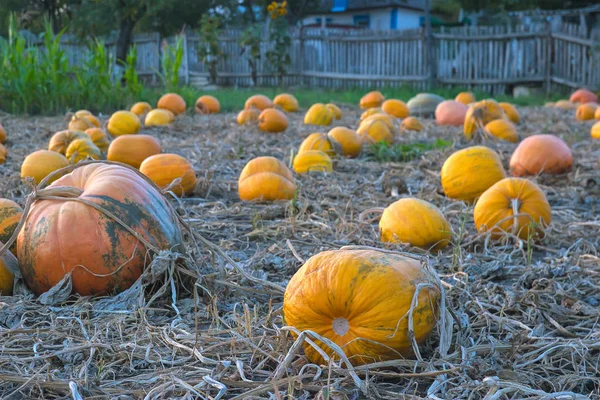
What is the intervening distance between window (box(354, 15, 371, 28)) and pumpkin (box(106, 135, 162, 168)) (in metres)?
37.9

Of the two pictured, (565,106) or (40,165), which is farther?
(565,106)

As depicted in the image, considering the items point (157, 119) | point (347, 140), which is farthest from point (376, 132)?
point (157, 119)

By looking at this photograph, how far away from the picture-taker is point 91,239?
268cm

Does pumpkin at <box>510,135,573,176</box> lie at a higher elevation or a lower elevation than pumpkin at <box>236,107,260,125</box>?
lower

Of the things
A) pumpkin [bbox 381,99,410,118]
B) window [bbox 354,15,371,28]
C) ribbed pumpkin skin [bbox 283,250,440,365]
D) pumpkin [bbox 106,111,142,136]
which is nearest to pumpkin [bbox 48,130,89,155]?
pumpkin [bbox 106,111,142,136]

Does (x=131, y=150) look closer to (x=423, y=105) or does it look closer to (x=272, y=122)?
(x=272, y=122)

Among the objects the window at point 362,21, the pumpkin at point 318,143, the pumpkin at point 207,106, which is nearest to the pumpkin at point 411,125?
the pumpkin at point 318,143

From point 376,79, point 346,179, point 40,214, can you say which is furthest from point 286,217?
point 376,79

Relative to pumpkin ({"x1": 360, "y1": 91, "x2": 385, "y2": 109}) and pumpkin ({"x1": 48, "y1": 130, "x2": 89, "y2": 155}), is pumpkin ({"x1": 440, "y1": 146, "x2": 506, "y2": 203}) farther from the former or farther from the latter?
pumpkin ({"x1": 360, "y1": 91, "x2": 385, "y2": 109})

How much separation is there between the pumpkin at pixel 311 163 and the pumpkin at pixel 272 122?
2.72 meters

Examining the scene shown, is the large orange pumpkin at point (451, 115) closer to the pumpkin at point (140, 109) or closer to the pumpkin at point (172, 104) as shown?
the pumpkin at point (172, 104)

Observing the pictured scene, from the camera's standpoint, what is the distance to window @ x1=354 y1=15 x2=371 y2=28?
1642 inches

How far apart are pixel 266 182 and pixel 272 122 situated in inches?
149

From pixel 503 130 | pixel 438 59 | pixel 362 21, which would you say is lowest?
pixel 503 130
